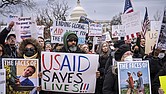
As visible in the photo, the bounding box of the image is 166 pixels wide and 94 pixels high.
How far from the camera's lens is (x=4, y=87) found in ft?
19.4

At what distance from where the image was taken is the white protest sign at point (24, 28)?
338 inches

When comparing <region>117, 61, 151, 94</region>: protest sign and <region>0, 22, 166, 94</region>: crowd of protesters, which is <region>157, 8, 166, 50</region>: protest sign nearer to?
<region>0, 22, 166, 94</region>: crowd of protesters

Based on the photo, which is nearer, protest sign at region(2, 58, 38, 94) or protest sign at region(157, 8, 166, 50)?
protest sign at region(2, 58, 38, 94)

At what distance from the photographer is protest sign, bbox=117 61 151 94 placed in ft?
18.2

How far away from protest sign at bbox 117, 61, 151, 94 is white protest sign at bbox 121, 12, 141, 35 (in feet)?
9.38

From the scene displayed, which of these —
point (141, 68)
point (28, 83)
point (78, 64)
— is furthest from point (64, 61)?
point (141, 68)

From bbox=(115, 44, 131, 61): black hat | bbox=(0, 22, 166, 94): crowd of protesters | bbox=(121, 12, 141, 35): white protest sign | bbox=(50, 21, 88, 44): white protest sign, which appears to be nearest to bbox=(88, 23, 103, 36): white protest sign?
bbox=(50, 21, 88, 44): white protest sign

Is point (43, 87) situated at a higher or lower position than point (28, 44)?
lower

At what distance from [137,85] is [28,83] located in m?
1.67

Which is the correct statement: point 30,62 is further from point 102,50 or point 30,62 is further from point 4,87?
point 102,50

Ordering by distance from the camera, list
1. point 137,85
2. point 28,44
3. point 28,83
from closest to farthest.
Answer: point 137,85
point 28,83
point 28,44

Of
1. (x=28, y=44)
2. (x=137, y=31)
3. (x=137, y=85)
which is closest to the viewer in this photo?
(x=137, y=85)

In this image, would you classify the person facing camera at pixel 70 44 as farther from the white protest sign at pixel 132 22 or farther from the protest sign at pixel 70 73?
the white protest sign at pixel 132 22

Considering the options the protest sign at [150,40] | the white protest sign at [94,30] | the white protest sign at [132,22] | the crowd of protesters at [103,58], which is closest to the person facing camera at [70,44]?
the crowd of protesters at [103,58]
